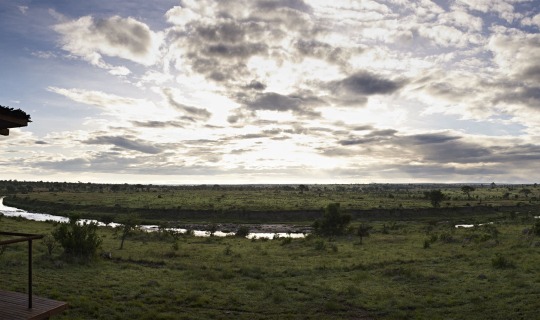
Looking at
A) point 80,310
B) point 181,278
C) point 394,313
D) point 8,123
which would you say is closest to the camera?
point 8,123

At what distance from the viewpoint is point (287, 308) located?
62.3ft

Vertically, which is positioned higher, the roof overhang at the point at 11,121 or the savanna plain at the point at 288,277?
the roof overhang at the point at 11,121

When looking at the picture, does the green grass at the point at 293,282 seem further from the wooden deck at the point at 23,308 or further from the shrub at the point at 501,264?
the wooden deck at the point at 23,308

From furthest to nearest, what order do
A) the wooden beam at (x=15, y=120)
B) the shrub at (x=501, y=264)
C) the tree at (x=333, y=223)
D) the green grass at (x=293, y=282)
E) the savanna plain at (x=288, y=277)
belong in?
the tree at (x=333, y=223) < the shrub at (x=501, y=264) < the savanna plain at (x=288, y=277) < the green grass at (x=293, y=282) < the wooden beam at (x=15, y=120)

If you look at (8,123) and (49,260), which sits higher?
(8,123)

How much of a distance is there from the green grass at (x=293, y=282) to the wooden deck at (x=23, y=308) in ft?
19.1

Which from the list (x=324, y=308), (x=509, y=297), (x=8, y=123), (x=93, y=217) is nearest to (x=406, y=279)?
(x=509, y=297)

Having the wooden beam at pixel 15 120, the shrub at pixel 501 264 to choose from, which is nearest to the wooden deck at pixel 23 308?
the wooden beam at pixel 15 120

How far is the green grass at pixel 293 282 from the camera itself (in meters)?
18.1

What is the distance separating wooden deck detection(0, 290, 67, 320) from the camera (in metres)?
9.32

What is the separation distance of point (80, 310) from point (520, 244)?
1385 inches

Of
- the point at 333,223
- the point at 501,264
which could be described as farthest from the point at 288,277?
the point at 333,223

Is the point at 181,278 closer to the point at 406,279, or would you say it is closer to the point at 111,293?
the point at 111,293

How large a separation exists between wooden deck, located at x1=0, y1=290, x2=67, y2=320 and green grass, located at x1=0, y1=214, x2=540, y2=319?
581 cm
